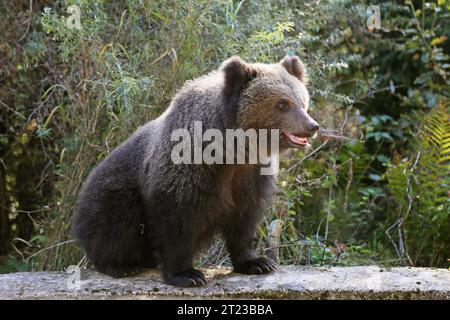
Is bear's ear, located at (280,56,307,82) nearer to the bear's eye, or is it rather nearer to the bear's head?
the bear's head

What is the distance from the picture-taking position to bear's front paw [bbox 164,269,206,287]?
Result: 495 cm

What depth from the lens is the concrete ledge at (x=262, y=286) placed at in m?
4.84

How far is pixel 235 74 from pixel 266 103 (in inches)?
11.9

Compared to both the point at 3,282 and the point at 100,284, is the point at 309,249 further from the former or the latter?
the point at 3,282

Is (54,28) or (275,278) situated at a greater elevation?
(54,28)

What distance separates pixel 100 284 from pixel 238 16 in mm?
3500

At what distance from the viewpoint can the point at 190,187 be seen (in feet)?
16.0

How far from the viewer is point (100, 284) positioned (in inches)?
201

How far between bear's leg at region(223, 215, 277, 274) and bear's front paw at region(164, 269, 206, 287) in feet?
1.69

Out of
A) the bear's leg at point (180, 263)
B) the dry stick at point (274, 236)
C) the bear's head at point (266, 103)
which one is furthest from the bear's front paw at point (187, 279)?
the dry stick at point (274, 236)

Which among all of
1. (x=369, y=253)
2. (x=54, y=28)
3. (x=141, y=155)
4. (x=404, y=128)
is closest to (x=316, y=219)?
(x=369, y=253)

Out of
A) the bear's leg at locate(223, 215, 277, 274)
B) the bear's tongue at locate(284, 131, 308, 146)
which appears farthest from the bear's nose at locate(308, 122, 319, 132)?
the bear's leg at locate(223, 215, 277, 274)

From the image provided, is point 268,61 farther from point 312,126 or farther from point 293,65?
point 312,126

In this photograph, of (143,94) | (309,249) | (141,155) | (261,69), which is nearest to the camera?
(261,69)
